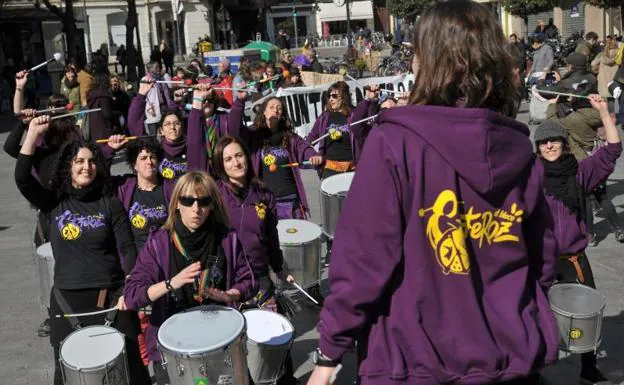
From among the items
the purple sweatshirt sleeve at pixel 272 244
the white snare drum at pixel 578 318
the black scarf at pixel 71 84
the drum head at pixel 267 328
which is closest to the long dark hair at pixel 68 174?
the purple sweatshirt sleeve at pixel 272 244

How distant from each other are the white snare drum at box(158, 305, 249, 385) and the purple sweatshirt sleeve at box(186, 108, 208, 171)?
257 cm

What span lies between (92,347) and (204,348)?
34.0 inches

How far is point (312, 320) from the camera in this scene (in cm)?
612

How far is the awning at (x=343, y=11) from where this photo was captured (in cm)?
6406

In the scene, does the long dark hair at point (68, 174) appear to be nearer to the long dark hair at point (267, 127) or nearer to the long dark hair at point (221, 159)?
the long dark hair at point (221, 159)

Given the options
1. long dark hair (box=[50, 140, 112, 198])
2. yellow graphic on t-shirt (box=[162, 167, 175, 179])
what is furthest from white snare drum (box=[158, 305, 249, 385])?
yellow graphic on t-shirt (box=[162, 167, 175, 179])

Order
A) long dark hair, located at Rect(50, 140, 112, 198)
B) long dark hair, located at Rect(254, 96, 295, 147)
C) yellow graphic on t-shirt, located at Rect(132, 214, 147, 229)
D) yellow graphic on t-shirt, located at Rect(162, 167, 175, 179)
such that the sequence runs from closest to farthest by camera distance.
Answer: long dark hair, located at Rect(50, 140, 112, 198) → yellow graphic on t-shirt, located at Rect(132, 214, 147, 229) → yellow graphic on t-shirt, located at Rect(162, 167, 175, 179) → long dark hair, located at Rect(254, 96, 295, 147)

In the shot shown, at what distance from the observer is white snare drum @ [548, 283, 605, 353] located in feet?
13.3

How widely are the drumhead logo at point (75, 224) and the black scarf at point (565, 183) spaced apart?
8.34 feet

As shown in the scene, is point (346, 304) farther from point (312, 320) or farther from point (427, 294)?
point (312, 320)

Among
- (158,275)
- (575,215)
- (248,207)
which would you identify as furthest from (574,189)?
(158,275)

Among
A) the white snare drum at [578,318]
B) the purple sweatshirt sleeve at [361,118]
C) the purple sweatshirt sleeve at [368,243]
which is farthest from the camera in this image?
the purple sweatshirt sleeve at [361,118]

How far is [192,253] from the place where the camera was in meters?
3.62

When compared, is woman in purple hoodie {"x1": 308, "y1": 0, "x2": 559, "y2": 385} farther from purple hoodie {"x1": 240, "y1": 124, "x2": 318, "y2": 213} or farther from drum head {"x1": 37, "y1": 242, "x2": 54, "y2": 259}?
purple hoodie {"x1": 240, "y1": 124, "x2": 318, "y2": 213}
